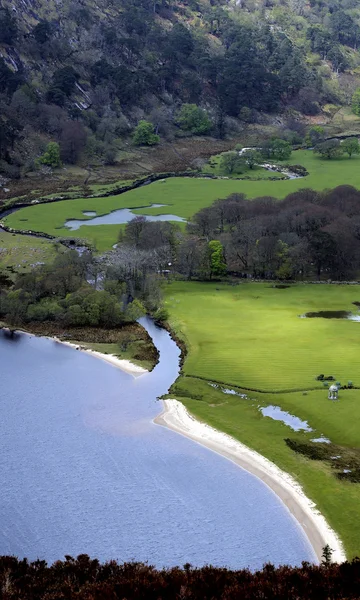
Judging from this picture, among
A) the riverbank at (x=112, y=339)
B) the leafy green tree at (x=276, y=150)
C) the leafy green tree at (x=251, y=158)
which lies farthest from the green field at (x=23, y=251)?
the leafy green tree at (x=276, y=150)

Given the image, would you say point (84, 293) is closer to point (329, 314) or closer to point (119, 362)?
point (119, 362)

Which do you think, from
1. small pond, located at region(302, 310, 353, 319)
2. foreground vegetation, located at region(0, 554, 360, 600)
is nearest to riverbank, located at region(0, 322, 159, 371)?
small pond, located at region(302, 310, 353, 319)

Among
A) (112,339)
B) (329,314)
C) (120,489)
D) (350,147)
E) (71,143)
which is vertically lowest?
(120,489)

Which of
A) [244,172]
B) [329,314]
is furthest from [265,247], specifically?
[244,172]

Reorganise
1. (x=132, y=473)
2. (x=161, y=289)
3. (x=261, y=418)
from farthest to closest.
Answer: (x=161, y=289) < (x=261, y=418) < (x=132, y=473)

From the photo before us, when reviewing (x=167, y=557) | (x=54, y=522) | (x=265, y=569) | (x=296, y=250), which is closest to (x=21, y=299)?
(x=296, y=250)

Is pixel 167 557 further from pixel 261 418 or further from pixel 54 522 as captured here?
pixel 261 418

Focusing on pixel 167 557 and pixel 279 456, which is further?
pixel 279 456

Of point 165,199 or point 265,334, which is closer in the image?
point 265,334
